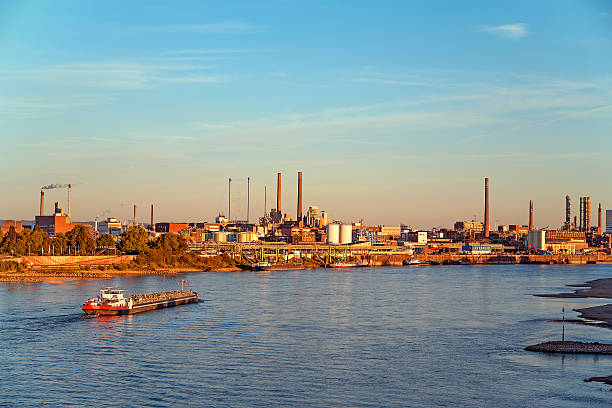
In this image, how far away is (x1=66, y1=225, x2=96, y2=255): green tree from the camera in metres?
144

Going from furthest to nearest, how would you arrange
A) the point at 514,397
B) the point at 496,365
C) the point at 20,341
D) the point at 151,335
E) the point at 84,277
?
the point at 84,277, the point at 151,335, the point at 20,341, the point at 496,365, the point at 514,397

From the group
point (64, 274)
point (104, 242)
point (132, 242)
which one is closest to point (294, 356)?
point (64, 274)

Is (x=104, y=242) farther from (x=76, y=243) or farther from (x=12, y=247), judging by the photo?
(x=12, y=247)

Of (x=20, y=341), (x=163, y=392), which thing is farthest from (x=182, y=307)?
(x=163, y=392)

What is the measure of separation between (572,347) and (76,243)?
11174cm

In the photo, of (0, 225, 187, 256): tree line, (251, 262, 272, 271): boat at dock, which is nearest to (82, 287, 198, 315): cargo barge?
(0, 225, 187, 256): tree line

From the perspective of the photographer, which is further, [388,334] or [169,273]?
[169,273]

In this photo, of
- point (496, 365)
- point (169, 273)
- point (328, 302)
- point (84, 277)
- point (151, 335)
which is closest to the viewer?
point (496, 365)

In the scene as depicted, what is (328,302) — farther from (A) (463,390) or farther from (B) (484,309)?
(A) (463,390)

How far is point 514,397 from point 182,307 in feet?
143

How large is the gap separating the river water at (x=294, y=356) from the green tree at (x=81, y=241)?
204 feet

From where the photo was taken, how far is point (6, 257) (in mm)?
123000

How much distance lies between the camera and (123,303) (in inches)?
2744

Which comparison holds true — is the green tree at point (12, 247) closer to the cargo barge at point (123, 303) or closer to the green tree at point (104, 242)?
the green tree at point (104, 242)
